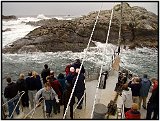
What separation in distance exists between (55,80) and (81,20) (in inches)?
1128

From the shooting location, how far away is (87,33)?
112 feet

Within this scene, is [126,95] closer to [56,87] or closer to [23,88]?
[56,87]

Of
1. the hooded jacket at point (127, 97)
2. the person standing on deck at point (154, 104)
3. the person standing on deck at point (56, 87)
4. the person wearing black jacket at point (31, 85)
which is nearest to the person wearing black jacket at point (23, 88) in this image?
the person wearing black jacket at point (31, 85)

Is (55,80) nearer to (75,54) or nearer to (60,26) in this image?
(75,54)

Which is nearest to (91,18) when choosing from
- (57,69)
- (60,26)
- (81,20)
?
(81,20)

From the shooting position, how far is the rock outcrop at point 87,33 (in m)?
33.0

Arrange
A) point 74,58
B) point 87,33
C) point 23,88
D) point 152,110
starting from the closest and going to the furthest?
point 152,110, point 23,88, point 74,58, point 87,33

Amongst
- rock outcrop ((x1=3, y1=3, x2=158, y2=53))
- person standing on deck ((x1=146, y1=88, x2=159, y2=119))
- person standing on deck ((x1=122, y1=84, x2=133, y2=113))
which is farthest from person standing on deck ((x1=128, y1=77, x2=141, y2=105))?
rock outcrop ((x1=3, y1=3, x2=158, y2=53))

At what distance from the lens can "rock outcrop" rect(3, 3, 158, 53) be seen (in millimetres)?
33000

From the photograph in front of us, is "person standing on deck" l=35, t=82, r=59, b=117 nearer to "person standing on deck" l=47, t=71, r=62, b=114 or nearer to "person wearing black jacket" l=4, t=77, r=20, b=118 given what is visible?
"person standing on deck" l=47, t=71, r=62, b=114

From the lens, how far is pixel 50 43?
33250mm

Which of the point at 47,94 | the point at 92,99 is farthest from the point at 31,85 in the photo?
the point at 92,99

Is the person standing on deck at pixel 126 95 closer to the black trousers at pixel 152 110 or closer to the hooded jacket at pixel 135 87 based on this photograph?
the hooded jacket at pixel 135 87

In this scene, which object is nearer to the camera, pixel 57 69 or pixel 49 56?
pixel 57 69
